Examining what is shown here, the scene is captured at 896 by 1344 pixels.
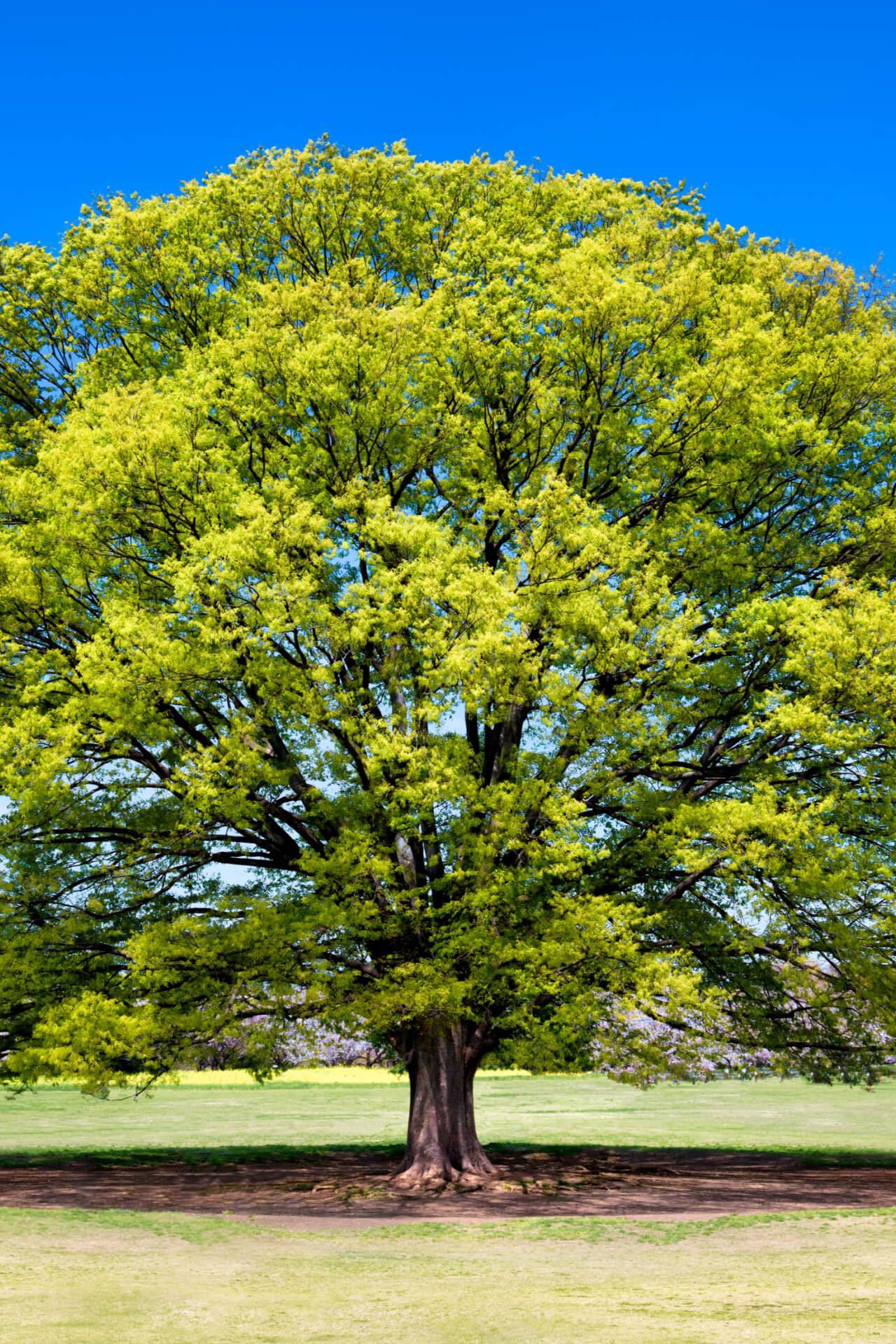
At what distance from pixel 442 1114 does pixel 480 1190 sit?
50.8 inches

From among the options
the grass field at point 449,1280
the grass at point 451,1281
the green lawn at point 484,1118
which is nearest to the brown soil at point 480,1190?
the grass field at point 449,1280

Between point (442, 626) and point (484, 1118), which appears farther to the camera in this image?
point (484, 1118)

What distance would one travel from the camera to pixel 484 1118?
1426 inches

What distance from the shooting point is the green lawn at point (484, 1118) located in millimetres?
30141

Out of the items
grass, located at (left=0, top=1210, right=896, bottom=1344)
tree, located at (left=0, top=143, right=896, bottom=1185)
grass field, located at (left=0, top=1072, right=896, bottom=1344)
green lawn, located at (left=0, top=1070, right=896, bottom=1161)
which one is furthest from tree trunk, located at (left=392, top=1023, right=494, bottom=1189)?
green lawn, located at (left=0, top=1070, right=896, bottom=1161)

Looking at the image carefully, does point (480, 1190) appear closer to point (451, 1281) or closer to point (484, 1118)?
point (451, 1281)

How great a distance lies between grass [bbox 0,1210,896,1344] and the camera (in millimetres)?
8961

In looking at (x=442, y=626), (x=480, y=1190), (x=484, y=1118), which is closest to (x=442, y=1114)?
(x=480, y=1190)

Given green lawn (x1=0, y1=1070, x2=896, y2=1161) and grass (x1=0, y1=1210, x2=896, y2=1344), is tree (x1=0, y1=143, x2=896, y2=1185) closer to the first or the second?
grass (x1=0, y1=1210, x2=896, y2=1344)

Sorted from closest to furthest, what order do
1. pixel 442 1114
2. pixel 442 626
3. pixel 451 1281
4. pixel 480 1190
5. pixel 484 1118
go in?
pixel 451 1281, pixel 442 626, pixel 480 1190, pixel 442 1114, pixel 484 1118

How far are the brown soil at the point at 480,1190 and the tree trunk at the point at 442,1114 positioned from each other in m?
0.46

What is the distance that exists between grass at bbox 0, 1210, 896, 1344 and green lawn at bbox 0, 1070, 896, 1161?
828cm

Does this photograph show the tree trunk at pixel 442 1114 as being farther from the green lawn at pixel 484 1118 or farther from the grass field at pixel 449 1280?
the green lawn at pixel 484 1118

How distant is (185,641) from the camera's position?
17.0m
